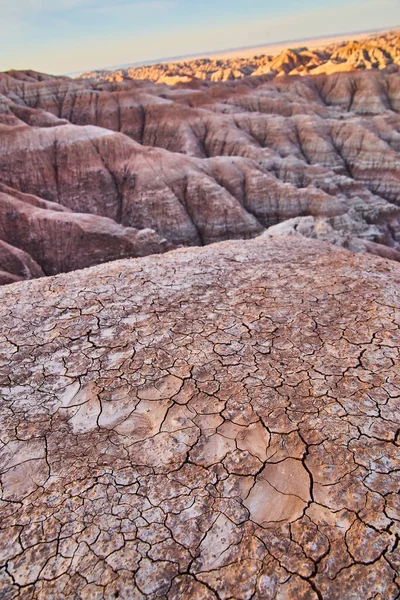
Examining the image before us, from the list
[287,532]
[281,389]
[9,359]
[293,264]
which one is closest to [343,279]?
[293,264]

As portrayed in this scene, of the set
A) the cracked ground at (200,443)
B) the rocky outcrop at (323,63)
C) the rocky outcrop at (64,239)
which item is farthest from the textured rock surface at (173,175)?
the rocky outcrop at (323,63)

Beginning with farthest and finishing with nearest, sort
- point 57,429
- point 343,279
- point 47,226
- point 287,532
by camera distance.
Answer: point 47,226 < point 343,279 < point 57,429 < point 287,532

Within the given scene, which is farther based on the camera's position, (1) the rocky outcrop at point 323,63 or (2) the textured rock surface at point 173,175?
(1) the rocky outcrop at point 323,63

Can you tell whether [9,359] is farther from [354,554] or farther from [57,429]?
[354,554]

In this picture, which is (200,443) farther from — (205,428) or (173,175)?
(173,175)

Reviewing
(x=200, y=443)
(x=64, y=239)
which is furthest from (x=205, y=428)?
(x=64, y=239)

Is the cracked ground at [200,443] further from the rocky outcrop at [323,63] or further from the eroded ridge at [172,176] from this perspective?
the rocky outcrop at [323,63]
